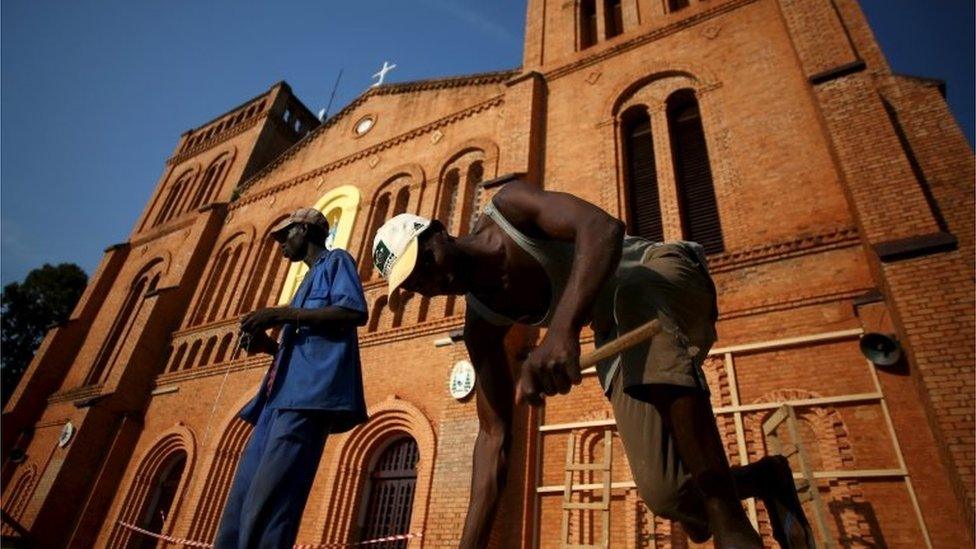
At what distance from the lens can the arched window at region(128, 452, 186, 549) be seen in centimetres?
1092

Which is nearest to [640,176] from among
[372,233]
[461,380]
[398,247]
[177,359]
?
[461,380]

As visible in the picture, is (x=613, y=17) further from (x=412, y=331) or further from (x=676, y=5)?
(x=412, y=331)

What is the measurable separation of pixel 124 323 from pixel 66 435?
4645 millimetres

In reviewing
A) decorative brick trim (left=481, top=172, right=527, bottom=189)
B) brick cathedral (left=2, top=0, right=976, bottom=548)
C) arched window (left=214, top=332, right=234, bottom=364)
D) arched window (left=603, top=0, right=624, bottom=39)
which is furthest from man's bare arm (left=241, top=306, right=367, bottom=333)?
arched window (left=603, top=0, right=624, bottom=39)

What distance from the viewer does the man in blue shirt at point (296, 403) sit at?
2400mm

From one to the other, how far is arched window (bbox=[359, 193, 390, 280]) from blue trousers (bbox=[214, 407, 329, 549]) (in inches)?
328

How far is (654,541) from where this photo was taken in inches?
219

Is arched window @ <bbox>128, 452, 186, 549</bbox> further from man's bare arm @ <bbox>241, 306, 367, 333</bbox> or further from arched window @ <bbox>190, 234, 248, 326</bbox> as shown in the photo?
man's bare arm @ <bbox>241, 306, 367, 333</bbox>

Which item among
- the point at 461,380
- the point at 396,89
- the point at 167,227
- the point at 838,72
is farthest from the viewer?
the point at 167,227

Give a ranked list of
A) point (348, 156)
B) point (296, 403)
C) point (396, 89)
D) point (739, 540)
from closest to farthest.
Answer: point (739, 540) → point (296, 403) → point (348, 156) → point (396, 89)

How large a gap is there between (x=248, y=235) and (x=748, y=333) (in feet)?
42.6

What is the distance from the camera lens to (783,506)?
2.12 metres

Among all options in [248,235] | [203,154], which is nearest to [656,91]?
[248,235]

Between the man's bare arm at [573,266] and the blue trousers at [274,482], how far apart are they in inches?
57.2
